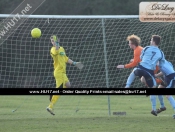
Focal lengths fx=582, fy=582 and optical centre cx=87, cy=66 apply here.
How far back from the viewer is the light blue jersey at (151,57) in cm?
1339

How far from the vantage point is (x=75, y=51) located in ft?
62.5

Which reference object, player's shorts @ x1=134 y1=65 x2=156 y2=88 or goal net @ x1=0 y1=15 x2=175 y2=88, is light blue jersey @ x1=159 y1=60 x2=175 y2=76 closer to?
player's shorts @ x1=134 y1=65 x2=156 y2=88

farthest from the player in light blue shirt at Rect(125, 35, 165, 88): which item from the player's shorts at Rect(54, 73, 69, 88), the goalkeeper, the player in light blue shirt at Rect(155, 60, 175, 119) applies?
the player's shorts at Rect(54, 73, 69, 88)

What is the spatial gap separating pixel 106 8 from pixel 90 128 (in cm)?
2131

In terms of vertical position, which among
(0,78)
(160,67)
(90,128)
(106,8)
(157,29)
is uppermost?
(106,8)

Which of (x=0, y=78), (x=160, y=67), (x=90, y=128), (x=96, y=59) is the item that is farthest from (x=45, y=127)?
(x=96, y=59)

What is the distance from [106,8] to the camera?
105 feet

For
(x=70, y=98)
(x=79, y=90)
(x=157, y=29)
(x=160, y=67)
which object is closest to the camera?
(x=79, y=90)

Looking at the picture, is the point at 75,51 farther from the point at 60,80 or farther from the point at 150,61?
the point at 150,61

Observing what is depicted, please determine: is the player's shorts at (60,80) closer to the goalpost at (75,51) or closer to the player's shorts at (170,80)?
the player's shorts at (170,80)

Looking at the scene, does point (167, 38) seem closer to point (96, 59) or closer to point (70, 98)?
point (96, 59)

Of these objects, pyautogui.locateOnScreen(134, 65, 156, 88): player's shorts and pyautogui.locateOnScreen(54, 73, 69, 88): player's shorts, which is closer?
pyautogui.locateOnScreen(134, 65, 156, 88): player's shorts

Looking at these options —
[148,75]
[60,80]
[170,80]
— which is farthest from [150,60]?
[60,80]

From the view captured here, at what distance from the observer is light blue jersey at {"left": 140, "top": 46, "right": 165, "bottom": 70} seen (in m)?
13.4
